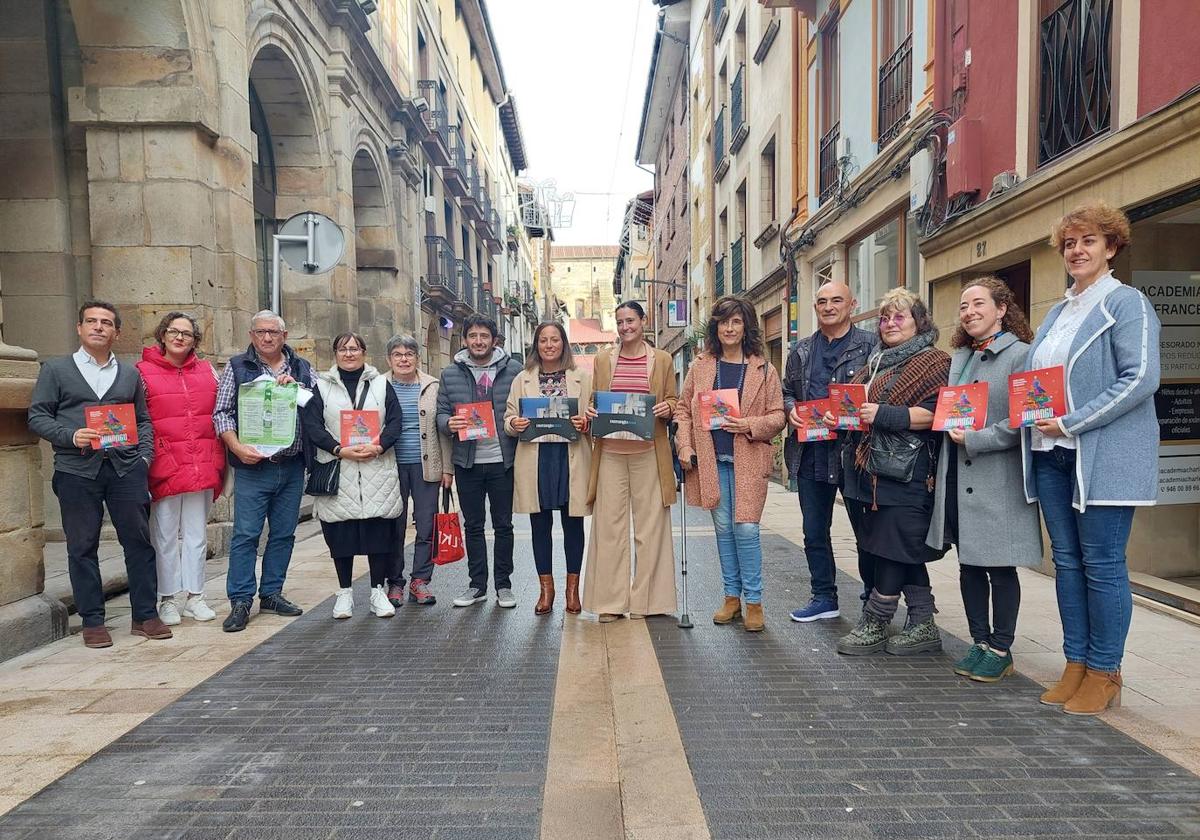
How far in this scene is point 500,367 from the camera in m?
5.23

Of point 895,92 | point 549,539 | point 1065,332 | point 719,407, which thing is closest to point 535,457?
point 549,539

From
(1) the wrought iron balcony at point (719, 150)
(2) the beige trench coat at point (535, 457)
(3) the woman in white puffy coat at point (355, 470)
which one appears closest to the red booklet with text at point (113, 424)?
(3) the woman in white puffy coat at point (355, 470)

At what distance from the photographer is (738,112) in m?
17.5

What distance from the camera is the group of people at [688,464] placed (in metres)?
3.20

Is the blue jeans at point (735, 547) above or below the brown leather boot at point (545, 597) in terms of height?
above

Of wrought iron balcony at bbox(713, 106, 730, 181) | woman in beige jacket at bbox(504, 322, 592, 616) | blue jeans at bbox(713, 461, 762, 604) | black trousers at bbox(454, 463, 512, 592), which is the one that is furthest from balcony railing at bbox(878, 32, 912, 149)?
wrought iron balcony at bbox(713, 106, 730, 181)

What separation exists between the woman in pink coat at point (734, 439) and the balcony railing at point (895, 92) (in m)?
5.76

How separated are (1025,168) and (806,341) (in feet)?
10.4

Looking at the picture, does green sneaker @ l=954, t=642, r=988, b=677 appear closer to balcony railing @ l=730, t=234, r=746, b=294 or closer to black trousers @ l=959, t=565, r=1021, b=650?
black trousers @ l=959, t=565, r=1021, b=650

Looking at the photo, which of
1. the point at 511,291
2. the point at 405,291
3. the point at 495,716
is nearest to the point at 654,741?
the point at 495,716

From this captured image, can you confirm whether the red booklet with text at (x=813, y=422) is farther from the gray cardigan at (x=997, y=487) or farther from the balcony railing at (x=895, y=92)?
the balcony railing at (x=895, y=92)

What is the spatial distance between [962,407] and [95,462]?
453 cm

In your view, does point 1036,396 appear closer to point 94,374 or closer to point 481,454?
point 481,454

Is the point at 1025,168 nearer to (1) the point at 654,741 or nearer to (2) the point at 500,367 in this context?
(2) the point at 500,367
